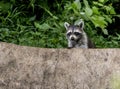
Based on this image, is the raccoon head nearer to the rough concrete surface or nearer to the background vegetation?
the background vegetation

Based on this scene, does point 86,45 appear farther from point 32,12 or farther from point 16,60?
point 16,60

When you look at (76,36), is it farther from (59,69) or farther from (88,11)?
(59,69)

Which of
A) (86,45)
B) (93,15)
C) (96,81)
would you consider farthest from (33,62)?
(86,45)

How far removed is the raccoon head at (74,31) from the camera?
8477 millimetres

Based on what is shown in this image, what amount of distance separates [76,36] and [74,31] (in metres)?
0.13

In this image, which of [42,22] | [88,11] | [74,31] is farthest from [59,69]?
[42,22]

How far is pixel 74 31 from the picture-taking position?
27.9 ft

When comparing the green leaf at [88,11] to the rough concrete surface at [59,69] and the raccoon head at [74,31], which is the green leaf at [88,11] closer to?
the raccoon head at [74,31]

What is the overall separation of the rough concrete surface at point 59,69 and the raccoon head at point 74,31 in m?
2.52

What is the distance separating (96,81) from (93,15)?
2.11 meters

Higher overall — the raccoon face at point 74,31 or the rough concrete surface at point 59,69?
the raccoon face at point 74,31

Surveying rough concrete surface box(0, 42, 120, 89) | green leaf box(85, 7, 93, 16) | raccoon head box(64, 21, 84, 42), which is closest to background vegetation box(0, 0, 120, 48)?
raccoon head box(64, 21, 84, 42)

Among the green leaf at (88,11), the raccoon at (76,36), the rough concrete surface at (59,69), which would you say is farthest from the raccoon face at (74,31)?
the rough concrete surface at (59,69)

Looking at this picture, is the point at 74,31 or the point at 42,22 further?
the point at 42,22
